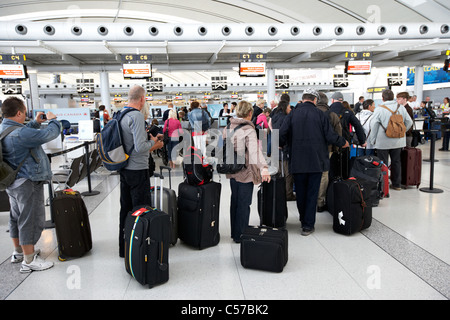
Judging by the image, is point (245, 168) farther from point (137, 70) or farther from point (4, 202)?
point (137, 70)

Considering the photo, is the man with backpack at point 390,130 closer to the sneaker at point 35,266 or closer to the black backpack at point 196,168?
the black backpack at point 196,168

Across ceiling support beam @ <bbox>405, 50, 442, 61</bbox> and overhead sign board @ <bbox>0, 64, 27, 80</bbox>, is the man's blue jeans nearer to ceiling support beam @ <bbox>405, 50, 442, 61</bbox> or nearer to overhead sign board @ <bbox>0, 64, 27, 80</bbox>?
overhead sign board @ <bbox>0, 64, 27, 80</bbox>

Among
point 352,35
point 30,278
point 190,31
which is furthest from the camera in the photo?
point 352,35

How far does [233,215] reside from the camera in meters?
3.66

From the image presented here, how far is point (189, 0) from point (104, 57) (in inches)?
180

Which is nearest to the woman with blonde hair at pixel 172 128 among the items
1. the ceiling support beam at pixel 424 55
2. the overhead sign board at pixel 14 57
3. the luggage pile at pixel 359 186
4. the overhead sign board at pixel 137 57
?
the overhead sign board at pixel 137 57

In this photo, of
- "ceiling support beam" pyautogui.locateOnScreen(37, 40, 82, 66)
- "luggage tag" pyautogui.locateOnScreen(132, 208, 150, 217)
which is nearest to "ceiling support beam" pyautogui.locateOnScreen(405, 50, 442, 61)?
"ceiling support beam" pyautogui.locateOnScreen(37, 40, 82, 66)

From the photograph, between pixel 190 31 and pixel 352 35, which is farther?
pixel 352 35

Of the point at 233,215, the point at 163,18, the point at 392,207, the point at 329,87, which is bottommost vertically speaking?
the point at 392,207

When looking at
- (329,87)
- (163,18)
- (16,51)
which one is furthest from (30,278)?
(329,87)

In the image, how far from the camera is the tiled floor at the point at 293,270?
2639 mm

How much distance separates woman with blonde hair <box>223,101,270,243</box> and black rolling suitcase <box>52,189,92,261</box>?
153cm

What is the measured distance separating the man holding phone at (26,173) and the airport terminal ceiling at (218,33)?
729 centimetres

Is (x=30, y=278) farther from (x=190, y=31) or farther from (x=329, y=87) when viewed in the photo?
(x=329, y=87)
